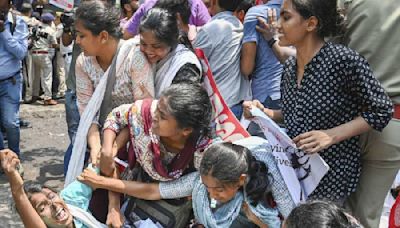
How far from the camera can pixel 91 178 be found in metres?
2.45

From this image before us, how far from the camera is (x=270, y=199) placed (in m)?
2.29

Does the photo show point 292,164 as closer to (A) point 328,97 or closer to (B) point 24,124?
(A) point 328,97

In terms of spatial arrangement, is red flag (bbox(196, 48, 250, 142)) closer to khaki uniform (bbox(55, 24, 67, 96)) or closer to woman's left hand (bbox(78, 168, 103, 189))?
woman's left hand (bbox(78, 168, 103, 189))

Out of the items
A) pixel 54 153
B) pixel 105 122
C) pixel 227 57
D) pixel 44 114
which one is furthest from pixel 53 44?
pixel 105 122

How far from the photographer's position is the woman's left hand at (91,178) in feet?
8.02

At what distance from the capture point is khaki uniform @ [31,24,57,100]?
27.1 feet

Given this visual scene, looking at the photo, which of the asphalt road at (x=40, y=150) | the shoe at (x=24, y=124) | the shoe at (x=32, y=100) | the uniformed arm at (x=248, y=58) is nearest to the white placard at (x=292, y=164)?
the uniformed arm at (x=248, y=58)

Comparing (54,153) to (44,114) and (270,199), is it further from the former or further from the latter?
(270,199)

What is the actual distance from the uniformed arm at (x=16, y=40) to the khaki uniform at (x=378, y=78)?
12.1 feet

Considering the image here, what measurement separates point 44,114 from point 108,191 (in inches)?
→ 224

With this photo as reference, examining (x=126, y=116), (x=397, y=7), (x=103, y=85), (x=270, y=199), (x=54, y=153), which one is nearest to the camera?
(x=397, y=7)

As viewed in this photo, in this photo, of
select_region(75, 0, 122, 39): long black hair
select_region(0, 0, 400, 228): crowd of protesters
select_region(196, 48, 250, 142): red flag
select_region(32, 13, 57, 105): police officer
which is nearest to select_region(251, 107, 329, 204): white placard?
select_region(0, 0, 400, 228): crowd of protesters

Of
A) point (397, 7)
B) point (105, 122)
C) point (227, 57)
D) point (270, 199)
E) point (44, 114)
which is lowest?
point (44, 114)

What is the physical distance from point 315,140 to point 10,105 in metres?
3.89
